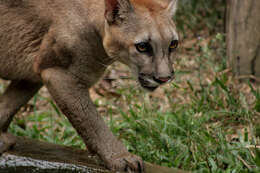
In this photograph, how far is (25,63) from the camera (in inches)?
189

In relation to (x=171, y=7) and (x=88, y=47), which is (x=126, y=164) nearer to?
(x=88, y=47)

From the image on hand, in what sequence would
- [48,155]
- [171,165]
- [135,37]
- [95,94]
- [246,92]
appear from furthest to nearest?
1. [95,94]
2. [246,92]
3. [171,165]
4. [48,155]
5. [135,37]

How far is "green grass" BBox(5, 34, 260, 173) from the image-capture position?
16.0 ft

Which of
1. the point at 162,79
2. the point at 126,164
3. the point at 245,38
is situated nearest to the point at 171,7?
the point at 162,79

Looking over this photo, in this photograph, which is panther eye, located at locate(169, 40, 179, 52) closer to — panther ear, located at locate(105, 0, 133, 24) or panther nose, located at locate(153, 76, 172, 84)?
panther nose, located at locate(153, 76, 172, 84)

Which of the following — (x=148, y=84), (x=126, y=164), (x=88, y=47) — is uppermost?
(x=88, y=47)

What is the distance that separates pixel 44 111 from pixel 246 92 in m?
3.42

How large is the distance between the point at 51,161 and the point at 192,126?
83.3 inches

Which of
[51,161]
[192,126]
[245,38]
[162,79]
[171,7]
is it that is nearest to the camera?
[162,79]

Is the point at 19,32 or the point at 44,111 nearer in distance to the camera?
the point at 19,32

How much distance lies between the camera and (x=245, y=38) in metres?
6.86

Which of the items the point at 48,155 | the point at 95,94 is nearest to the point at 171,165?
the point at 48,155

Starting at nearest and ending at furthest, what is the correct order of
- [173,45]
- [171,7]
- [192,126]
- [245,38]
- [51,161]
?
[51,161]
[173,45]
[171,7]
[192,126]
[245,38]

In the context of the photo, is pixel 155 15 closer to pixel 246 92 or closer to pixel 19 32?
pixel 19 32
